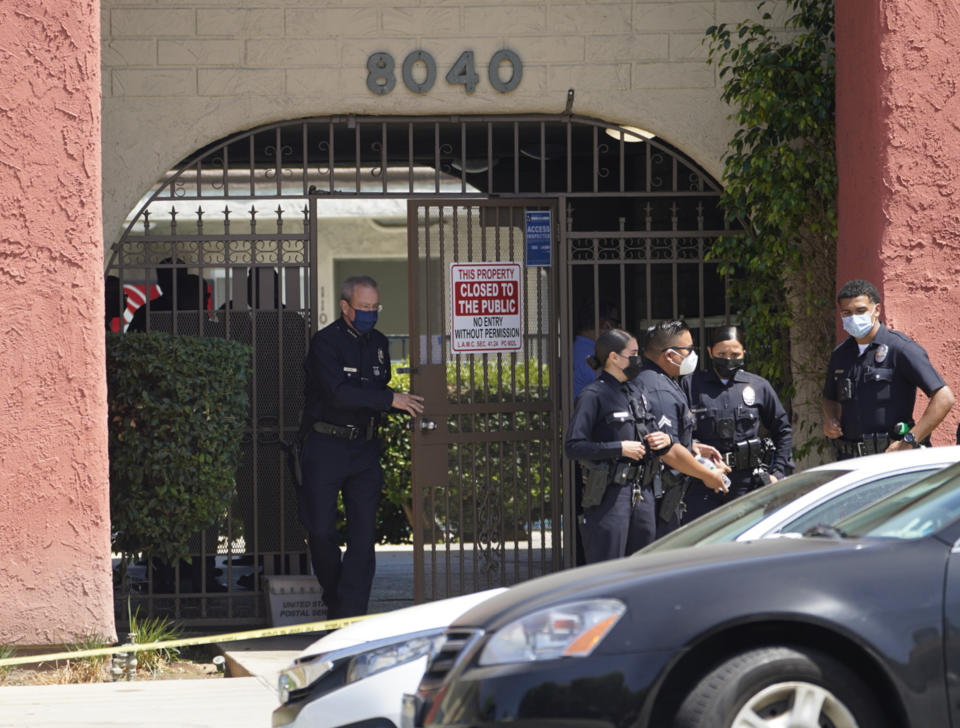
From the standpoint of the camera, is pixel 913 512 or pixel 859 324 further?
pixel 859 324

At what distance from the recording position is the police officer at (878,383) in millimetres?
7461

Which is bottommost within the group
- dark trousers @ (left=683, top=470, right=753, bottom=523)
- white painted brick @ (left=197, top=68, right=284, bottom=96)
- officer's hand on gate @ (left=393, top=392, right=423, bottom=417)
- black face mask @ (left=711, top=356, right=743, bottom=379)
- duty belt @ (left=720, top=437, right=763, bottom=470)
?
dark trousers @ (left=683, top=470, right=753, bottom=523)

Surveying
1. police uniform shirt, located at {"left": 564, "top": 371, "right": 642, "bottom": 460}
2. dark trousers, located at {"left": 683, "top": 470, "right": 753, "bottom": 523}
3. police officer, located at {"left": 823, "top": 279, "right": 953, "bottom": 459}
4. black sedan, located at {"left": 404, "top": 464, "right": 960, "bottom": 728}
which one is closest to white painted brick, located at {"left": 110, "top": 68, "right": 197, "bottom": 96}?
police uniform shirt, located at {"left": 564, "top": 371, "right": 642, "bottom": 460}

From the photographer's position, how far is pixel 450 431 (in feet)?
31.0

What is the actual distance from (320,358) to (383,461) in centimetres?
283

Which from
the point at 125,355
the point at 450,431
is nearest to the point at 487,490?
the point at 450,431

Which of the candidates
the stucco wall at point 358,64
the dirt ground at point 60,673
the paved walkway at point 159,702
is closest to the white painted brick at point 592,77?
the stucco wall at point 358,64

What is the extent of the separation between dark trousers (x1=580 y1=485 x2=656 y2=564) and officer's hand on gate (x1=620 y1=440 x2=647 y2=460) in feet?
0.60

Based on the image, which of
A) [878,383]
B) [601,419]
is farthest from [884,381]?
[601,419]

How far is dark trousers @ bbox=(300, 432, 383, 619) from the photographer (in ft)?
28.3

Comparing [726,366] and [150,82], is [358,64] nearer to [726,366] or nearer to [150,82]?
[150,82]

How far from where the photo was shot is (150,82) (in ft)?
29.8

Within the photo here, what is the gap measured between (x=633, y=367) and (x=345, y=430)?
2.16 meters

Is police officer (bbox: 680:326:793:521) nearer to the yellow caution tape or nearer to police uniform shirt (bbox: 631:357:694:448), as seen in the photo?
police uniform shirt (bbox: 631:357:694:448)
